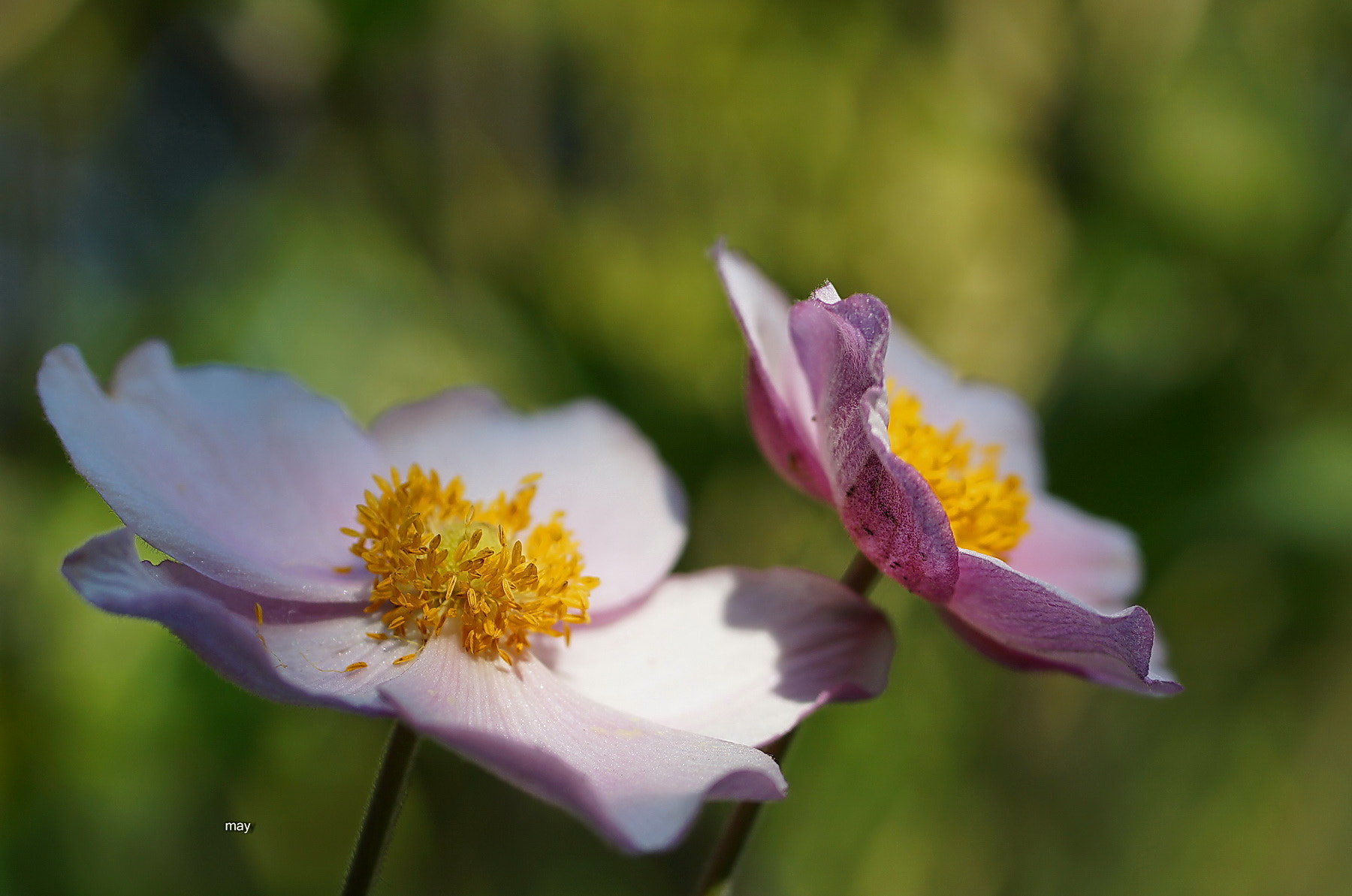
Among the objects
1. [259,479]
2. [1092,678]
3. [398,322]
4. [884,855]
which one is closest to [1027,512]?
[1092,678]

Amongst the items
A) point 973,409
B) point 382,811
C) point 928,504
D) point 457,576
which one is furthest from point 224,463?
point 973,409

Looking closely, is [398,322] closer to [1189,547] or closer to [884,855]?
[884,855]

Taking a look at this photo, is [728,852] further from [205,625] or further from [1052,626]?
[205,625]

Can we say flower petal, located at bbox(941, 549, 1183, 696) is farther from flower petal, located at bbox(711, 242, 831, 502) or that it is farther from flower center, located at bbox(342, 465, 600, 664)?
flower center, located at bbox(342, 465, 600, 664)

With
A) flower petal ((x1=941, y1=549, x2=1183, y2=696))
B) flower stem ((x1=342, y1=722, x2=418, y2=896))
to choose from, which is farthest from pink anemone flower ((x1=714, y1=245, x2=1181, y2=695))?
flower stem ((x1=342, y1=722, x2=418, y2=896))

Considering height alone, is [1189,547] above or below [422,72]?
below

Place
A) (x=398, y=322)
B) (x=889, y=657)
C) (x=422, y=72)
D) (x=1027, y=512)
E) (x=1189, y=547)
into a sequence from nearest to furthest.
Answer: (x=889, y=657) < (x=1027, y=512) < (x=1189, y=547) < (x=398, y=322) < (x=422, y=72)

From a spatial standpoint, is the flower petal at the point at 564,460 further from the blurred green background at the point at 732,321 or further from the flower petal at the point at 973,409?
the blurred green background at the point at 732,321
